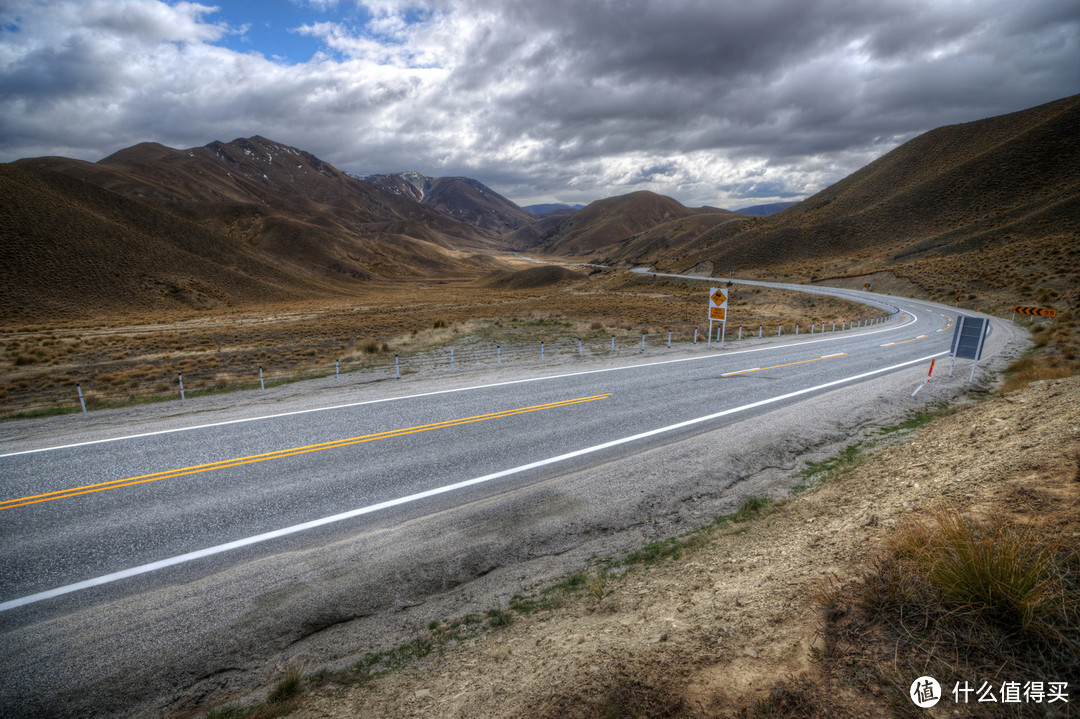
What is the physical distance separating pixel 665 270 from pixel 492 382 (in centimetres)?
11266

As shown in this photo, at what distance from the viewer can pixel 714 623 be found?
3963 millimetres

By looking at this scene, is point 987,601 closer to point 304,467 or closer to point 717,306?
point 304,467

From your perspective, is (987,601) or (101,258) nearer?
(987,601)

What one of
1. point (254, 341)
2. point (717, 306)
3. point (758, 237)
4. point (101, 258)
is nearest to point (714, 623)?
point (717, 306)

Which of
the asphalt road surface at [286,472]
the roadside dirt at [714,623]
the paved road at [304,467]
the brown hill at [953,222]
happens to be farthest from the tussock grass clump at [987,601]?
the brown hill at [953,222]

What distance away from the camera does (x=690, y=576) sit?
5023mm

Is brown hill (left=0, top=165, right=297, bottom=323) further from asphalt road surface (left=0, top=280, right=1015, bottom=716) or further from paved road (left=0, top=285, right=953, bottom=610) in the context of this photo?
paved road (left=0, top=285, right=953, bottom=610)

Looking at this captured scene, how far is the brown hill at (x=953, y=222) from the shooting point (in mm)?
51750

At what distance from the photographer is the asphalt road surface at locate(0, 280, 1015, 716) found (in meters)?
5.57

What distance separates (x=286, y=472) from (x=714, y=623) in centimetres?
727

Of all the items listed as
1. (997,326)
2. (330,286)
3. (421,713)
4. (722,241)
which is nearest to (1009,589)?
(421,713)

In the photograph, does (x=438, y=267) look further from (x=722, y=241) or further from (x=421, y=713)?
(x=421, y=713)

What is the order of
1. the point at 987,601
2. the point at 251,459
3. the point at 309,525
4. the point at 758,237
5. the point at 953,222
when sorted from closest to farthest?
the point at 987,601 < the point at 309,525 < the point at 251,459 < the point at 953,222 < the point at 758,237

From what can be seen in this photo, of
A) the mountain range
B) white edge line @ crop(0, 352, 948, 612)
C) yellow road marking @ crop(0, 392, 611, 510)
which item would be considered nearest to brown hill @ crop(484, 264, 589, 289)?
the mountain range
